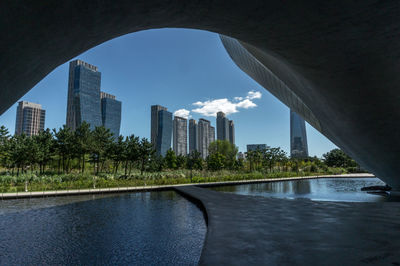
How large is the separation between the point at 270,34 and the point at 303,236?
509cm

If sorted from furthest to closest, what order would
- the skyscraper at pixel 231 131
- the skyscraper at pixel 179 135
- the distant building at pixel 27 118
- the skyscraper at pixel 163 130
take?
1. the skyscraper at pixel 231 131
2. the skyscraper at pixel 179 135
3. the skyscraper at pixel 163 130
4. the distant building at pixel 27 118

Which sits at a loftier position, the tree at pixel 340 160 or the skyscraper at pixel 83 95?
the skyscraper at pixel 83 95

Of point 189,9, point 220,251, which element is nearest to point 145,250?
point 220,251

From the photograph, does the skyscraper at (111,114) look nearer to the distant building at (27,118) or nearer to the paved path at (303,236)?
the distant building at (27,118)

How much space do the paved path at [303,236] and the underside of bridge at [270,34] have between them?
142 inches

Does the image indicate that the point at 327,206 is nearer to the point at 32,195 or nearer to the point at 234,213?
the point at 234,213

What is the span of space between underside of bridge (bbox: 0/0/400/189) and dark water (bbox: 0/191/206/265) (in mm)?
4442

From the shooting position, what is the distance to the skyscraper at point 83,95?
307 ft

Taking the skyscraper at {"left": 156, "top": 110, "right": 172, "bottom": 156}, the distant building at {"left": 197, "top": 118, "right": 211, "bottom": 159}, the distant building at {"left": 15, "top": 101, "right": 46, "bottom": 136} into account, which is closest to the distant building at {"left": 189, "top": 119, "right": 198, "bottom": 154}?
the distant building at {"left": 197, "top": 118, "right": 211, "bottom": 159}

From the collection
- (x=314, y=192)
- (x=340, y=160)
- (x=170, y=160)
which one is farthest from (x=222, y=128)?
(x=314, y=192)

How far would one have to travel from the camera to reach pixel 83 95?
315ft

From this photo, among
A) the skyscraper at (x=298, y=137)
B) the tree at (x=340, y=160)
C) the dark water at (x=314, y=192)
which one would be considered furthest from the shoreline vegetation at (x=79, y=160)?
the skyscraper at (x=298, y=137)

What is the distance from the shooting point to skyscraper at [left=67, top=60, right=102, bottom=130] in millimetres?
93625

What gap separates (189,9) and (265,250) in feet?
16.8
